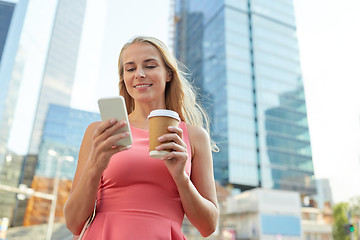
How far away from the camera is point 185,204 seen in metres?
1.09

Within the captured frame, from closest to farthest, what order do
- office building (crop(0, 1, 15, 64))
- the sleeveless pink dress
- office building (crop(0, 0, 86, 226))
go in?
the sleeveless pink dress, office building (crop(0, 0, 86, 226)), office building (crop(0, 1, 15, 64))

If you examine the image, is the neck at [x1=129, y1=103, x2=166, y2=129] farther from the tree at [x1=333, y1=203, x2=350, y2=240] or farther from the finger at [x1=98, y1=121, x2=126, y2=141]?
the tree at [x1=333, y1=203, x2=350, y2=240]

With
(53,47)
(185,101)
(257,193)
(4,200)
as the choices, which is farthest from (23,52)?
(257,193)

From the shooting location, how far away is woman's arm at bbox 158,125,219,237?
922 millimetres

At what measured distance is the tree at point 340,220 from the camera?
3322 centimetres

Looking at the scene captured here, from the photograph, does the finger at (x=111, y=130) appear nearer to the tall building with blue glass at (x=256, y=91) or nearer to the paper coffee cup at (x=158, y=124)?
the paper coffee cup at (x=158, y=124)

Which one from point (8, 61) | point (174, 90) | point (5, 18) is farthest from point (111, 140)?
point (5, 18)

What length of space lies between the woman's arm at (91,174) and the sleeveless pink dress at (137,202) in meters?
0.07

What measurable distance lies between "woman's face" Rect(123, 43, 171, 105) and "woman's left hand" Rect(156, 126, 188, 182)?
46 cm

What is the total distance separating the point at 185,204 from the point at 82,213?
392 mm

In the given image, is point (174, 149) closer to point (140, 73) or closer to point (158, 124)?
point (158, 124)

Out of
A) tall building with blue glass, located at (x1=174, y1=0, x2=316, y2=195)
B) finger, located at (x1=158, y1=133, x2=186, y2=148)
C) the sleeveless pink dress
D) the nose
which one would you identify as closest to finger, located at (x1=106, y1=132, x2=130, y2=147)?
finger, located at (x1=158, y1=133, x2=186, y2=148)

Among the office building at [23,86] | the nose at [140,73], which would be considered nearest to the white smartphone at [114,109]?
the nose at [140,73]

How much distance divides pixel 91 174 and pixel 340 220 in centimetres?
4044
